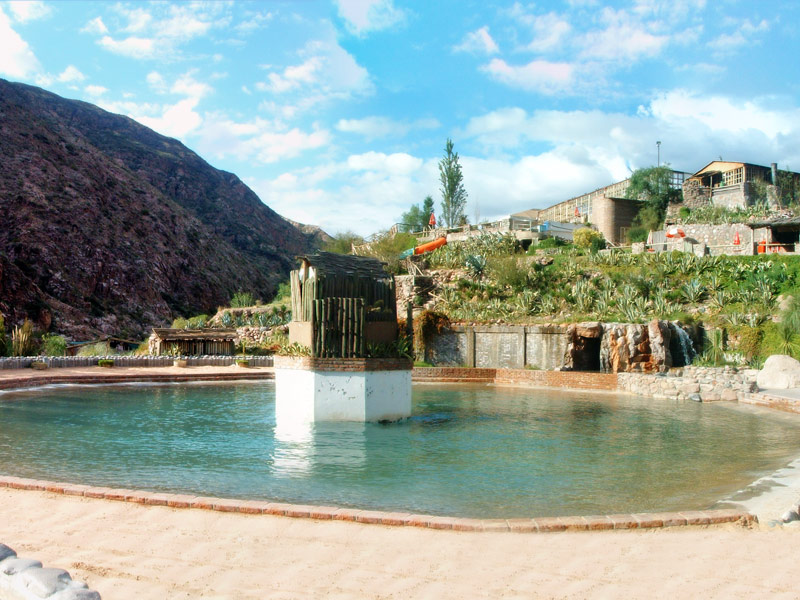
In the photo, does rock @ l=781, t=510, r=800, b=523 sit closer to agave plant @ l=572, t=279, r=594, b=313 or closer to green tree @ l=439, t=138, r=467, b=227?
agave plant @ l=572, t=279, r=594, b=313

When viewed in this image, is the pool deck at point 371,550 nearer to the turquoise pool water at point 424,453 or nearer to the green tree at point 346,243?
the turquoise pool water at point 424,453

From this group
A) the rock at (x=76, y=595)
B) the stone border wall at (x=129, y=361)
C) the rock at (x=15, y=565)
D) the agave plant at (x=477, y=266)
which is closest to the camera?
the rock at (x=76, y=595)

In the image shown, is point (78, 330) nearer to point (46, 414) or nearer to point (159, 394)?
point (159, 394)

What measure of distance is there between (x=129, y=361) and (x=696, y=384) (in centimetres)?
1802

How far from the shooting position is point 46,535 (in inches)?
215

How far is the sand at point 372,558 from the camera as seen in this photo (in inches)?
174

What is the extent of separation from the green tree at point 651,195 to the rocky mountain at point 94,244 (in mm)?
33983

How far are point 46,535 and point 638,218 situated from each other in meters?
46.7

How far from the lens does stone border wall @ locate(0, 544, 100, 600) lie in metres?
3.64

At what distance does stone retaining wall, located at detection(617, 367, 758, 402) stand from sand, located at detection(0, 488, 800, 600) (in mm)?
12849

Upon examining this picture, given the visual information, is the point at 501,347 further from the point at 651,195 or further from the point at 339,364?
the point at 651,195

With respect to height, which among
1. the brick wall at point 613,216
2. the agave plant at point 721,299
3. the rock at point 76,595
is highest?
the brick wall at point 613,216

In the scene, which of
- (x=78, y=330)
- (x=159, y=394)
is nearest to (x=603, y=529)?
(x=159, y=394)

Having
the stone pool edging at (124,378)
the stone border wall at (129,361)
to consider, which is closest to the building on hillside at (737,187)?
the stone border wall at (129,361)
